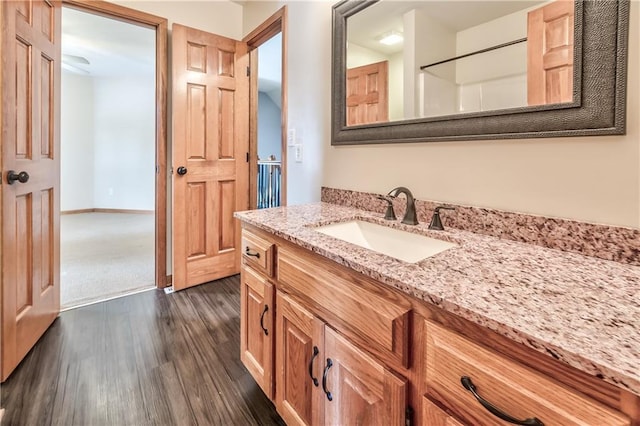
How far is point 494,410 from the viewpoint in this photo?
518 millimetres

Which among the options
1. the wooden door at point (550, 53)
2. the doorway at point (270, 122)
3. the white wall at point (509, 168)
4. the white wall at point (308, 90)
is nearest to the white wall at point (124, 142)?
the doorway at point (270, 122)

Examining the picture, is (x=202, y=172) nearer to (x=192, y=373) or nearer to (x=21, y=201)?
(x=21, y=201)

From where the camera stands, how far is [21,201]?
1608 millimetres

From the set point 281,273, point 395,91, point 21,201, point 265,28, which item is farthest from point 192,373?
point 265,28

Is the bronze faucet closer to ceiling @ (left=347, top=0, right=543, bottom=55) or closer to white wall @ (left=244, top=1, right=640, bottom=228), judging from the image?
white wall @ (left=244, top=1, right=640, bottom=228)

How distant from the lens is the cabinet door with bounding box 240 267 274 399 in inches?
48.7

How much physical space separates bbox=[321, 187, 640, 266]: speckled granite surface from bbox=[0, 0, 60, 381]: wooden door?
6.20 ft

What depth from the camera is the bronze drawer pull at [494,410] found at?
48 cm

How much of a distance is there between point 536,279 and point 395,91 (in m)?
1.02

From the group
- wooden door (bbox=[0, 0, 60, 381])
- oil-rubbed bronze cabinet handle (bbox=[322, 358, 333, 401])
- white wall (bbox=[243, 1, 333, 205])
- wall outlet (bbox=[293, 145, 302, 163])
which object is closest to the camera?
oil-rubbed bronze cabinet handle (bbox=[322, 358, 333, 401])

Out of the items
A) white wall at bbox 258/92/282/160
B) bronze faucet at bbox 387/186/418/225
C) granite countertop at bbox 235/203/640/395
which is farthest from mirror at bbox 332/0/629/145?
white wall at bbox 258/92/282/160

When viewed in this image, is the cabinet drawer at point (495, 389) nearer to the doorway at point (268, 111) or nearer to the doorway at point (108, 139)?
the doorway at point (268, 111)

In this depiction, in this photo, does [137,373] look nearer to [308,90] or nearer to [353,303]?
[353,303]

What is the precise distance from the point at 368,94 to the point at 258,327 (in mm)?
1184
